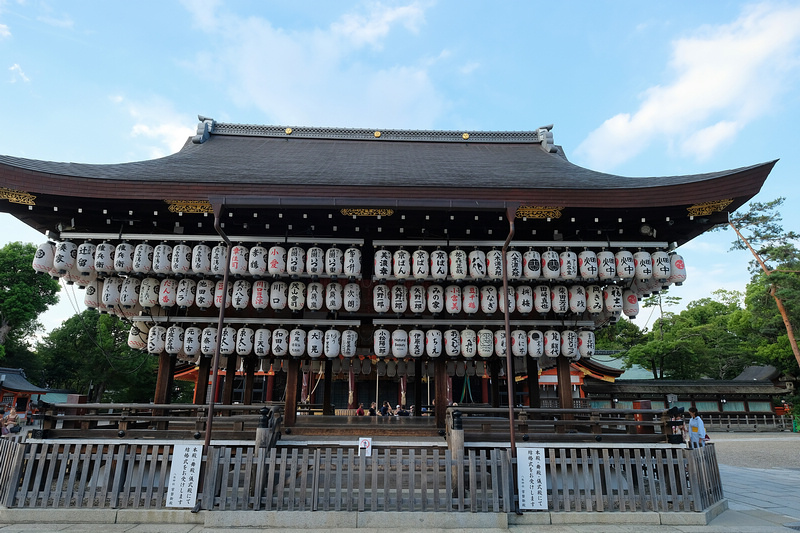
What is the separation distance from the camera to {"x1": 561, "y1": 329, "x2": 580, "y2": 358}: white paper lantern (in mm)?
9570

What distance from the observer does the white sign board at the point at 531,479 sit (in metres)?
7.08

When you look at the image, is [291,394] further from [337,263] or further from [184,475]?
[337,263]

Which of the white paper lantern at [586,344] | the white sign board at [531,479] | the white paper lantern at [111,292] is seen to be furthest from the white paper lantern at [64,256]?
the white paper lantern at [586,344]

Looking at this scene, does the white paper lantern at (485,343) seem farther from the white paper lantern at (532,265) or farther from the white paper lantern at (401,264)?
the white paper lantern at (401,264)

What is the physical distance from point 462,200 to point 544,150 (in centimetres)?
914

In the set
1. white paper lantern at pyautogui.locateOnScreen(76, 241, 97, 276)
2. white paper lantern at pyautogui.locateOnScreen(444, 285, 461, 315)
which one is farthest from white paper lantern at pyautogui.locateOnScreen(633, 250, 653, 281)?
white paper lantern at pyautogui.locateOnScreen(76, 241, 97, 276)

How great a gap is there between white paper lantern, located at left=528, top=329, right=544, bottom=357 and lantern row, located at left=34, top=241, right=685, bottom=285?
4.23ft

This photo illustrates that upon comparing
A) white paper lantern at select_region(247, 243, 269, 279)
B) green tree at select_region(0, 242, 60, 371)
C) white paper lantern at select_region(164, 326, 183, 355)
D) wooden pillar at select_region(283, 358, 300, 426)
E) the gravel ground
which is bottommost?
the gravel ground

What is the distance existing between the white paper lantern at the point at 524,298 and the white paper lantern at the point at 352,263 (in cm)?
354

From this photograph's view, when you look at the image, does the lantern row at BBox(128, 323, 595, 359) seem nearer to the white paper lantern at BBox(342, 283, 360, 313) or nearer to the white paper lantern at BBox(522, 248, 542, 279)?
the white paper lantern at BBox(342, 283, 360, 313)

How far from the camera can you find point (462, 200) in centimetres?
848

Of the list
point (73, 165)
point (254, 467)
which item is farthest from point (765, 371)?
point (73, 165)

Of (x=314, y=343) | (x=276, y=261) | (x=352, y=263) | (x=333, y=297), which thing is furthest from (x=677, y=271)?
(x=276, y=261)

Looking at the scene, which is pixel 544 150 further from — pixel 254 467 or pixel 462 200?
pixel 254 467
